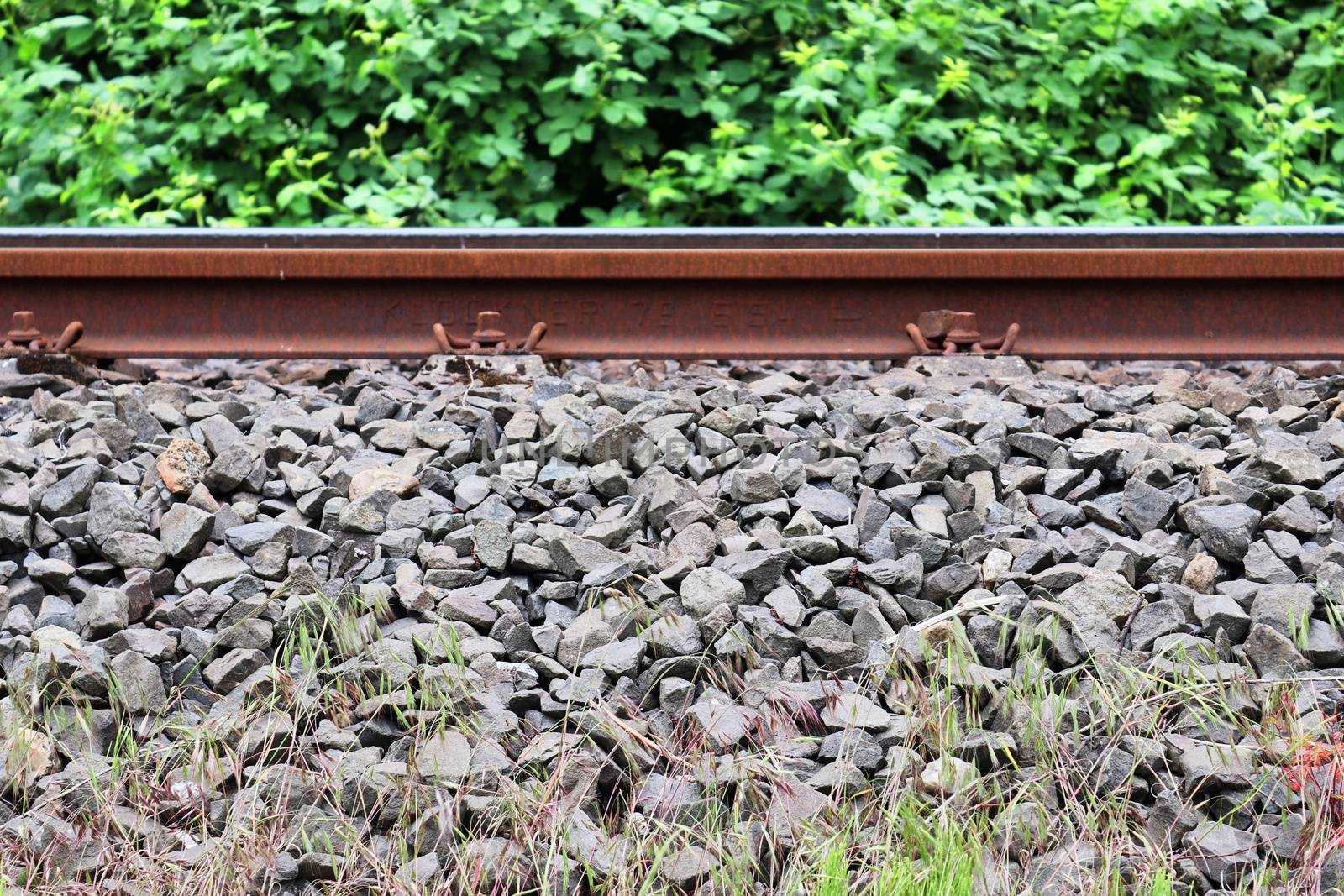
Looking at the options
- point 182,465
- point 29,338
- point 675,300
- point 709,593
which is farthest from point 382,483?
point 29,338

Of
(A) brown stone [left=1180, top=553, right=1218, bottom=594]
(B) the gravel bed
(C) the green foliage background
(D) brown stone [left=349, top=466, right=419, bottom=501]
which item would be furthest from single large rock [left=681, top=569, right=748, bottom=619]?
(C) the green foliage background

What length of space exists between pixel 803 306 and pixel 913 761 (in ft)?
6.92

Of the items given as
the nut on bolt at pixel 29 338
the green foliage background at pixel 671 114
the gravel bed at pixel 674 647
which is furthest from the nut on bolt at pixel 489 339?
the green foliage background at pixel 671 114

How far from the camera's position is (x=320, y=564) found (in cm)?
285

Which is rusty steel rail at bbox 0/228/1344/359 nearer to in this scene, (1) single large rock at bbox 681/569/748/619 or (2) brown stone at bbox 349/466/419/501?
(2) brown stone at bbox 349/466/419/501

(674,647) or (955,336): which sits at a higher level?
(674,647)

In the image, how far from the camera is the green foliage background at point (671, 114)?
6707 millimetres

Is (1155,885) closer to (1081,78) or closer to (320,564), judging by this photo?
(320,564)

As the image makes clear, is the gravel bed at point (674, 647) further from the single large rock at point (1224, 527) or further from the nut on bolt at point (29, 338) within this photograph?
the nut on bolt at point (29, 338)

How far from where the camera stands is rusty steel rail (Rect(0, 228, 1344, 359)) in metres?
4.11

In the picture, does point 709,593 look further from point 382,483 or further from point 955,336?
point 955,336

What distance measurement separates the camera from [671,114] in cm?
735

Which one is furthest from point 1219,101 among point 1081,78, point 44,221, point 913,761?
point 44,221

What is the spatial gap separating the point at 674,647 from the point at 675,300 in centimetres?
186
